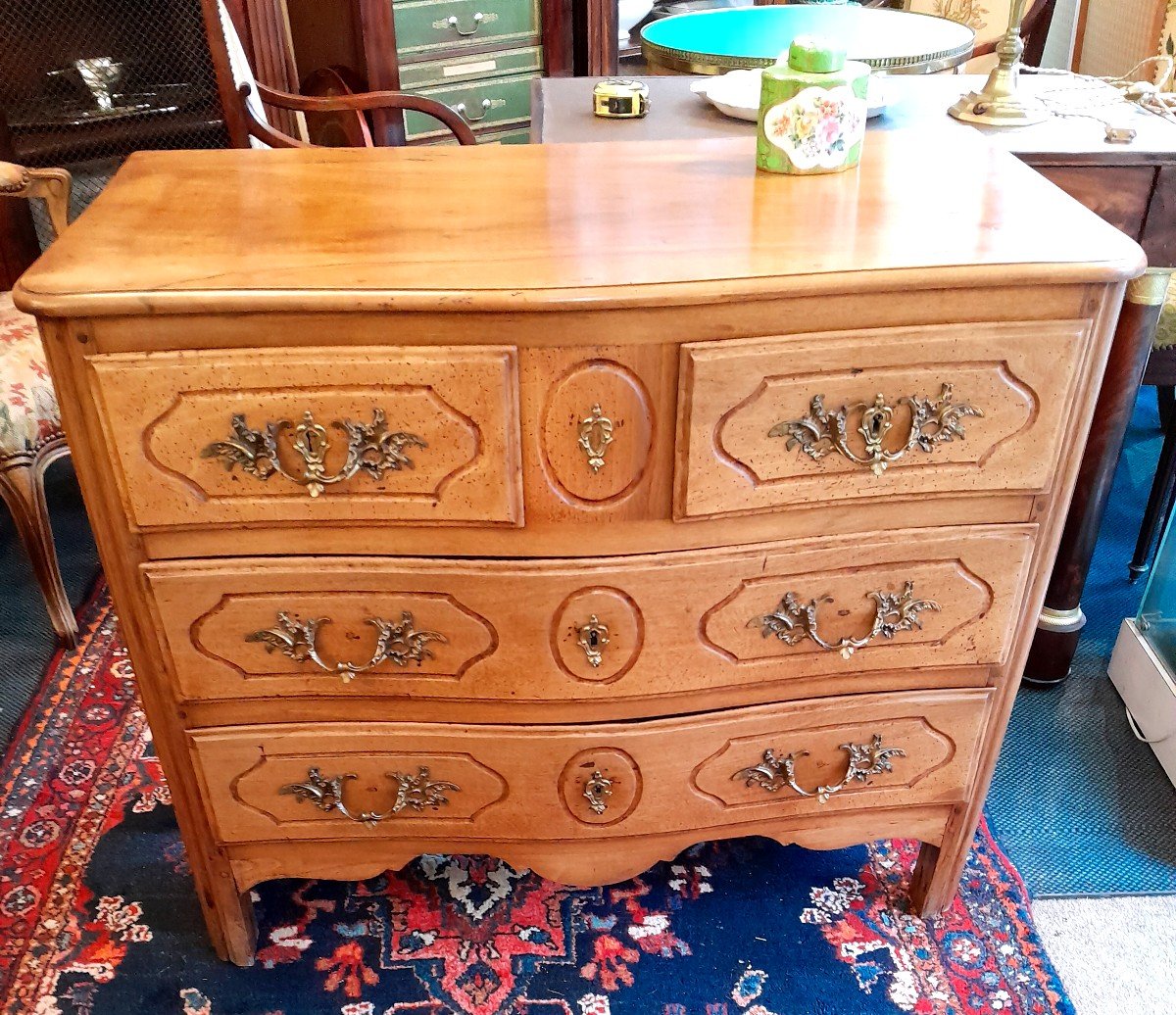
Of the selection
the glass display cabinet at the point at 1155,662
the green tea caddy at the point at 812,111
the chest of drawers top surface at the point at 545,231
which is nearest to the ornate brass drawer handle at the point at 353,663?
the chest of drawers top surface at the point at 545,231

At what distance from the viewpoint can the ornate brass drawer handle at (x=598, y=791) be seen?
126cm

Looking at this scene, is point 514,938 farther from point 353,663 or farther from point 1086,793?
point 1086,793

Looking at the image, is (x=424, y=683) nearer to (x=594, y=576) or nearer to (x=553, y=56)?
(x=594, y=576)

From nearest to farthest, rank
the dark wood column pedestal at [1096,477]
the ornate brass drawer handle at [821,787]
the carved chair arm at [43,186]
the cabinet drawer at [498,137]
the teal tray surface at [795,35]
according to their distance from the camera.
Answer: the ornate brass drawer handle at [821,787], the dark wood column pedestal at [1096,477], the teal tray surface at [795,35], the carved chair arm at [43,186], the cabinet drawer at [498,137]

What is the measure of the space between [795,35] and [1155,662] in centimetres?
140

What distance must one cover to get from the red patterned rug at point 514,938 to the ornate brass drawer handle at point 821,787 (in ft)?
1.00

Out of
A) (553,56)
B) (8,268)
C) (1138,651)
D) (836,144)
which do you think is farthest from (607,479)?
(553,56)

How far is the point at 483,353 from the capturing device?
3.22 feet

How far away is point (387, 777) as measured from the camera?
1271 millimetres

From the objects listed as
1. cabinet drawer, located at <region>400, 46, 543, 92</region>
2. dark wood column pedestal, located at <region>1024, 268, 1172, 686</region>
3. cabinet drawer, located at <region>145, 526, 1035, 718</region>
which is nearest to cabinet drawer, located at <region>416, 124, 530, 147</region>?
cabinet drawer, located at <region>400, 46, 543, 92</region>

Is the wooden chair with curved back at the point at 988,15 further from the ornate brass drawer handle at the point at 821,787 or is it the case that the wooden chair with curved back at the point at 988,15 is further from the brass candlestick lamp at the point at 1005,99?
the ornate brass drawer handle at the point at 821,787

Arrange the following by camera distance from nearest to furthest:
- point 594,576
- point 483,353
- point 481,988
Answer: point 483,353 → point 594,576 → point 481,988

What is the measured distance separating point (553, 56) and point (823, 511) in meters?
2.62

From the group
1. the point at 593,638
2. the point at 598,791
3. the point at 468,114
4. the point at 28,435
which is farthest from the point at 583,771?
the point at 468,114
